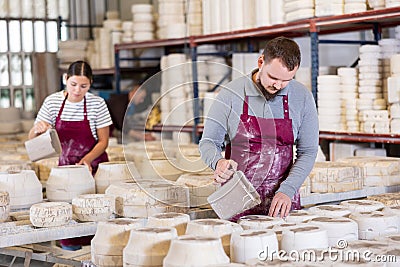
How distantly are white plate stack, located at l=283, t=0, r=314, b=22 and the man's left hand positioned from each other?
2.89 m

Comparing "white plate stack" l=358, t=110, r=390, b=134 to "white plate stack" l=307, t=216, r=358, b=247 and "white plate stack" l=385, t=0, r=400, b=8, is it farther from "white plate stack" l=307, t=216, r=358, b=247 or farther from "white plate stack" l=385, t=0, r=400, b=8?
"white plate stack" l=307, t=216, r=358, b=247

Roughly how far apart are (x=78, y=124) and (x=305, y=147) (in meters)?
2.33

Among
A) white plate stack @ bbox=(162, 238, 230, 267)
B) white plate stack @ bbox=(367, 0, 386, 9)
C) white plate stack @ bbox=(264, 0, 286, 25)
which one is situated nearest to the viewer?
white plate stack @ bbox=(162, 238, 230, 267)

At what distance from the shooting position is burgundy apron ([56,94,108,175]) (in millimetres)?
5707

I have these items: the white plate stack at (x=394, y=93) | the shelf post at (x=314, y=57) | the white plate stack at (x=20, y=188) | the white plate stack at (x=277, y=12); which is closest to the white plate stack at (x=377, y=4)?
the white plate stack at (x=394, y=93)

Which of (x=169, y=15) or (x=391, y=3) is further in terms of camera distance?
(x=169, y=15)

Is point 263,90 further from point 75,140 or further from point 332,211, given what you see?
point 75,140

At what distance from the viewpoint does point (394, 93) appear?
5637mm

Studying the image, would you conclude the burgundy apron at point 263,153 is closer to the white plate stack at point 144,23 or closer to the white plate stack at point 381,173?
the white plate stack at point 381,173

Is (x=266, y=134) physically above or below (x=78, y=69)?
below

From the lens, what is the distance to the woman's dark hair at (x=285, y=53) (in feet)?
11.7

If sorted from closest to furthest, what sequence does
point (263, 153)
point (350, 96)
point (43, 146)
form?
1. point (263, 153)
2. point (43, 146)
3. point (350, 96)

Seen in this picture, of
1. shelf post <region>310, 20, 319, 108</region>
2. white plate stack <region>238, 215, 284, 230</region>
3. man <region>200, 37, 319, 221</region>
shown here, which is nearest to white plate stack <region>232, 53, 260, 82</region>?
shelf post <region>310, 20, 319, 108</region>

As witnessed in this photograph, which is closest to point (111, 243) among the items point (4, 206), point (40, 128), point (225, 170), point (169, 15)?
point (225, 170)
